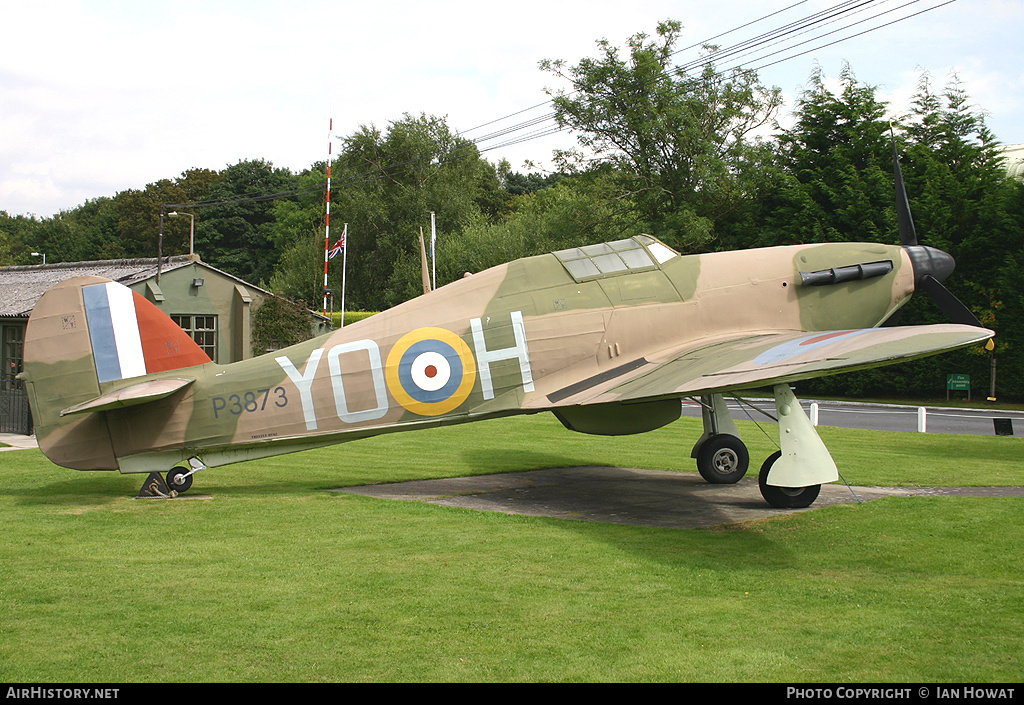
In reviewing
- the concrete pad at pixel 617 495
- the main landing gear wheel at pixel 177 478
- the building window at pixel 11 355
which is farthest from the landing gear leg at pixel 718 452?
the building window at pixel 11 355

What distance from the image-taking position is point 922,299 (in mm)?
29203

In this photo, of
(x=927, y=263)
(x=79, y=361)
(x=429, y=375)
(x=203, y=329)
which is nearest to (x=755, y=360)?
(x=429, y=375)

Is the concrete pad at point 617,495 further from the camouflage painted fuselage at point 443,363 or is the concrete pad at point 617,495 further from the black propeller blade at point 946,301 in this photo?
the black propeller blade at point 946,301

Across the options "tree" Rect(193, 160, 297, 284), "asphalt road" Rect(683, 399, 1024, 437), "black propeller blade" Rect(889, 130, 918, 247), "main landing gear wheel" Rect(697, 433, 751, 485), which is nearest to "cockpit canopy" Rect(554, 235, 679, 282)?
"main landing gear wheel" Rect(697, 433, 751, 485)

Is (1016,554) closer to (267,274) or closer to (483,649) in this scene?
(483,649)

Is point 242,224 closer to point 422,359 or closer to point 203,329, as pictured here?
point 203,329

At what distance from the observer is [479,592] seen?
638 centimetres

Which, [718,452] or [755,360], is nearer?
[755,360]

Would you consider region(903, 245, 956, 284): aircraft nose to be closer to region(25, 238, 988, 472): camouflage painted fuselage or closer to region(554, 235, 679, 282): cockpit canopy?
region(25, 238, 988, 472): camouflage painted fuselage

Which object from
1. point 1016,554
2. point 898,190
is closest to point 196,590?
point 1016,554

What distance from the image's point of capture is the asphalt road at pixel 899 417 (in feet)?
70.7

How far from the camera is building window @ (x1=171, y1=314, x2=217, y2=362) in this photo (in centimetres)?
2322

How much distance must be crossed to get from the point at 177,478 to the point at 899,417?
21.9 m

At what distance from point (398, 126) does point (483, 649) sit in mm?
61282
